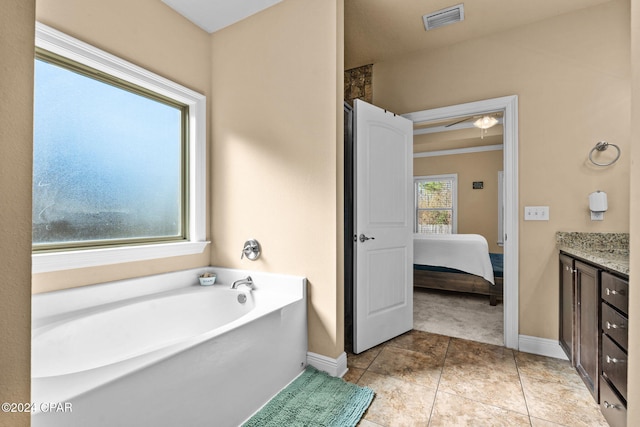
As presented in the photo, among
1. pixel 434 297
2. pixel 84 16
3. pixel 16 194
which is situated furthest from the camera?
pixel 434 297

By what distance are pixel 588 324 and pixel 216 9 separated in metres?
3.21

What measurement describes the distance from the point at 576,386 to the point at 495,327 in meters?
0.98

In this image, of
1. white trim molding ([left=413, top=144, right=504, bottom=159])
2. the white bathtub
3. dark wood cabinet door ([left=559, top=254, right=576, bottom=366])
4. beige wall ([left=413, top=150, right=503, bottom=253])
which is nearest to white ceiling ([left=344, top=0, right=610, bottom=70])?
dark wood cabinet door ([left=559, top=254, right=576, bottom=366])

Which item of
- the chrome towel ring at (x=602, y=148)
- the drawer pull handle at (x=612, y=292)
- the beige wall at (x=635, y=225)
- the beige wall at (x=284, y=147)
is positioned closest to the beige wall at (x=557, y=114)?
the chrome towel ring at (x=602, y=148)

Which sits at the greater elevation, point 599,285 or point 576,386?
point 599,285

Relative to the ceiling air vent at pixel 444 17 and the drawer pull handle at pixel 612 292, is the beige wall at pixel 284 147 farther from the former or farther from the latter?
the drawer pull handle at pixel 612 292

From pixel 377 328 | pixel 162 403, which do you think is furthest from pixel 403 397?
pixel 162 403

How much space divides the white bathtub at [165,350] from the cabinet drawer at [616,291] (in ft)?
5.30

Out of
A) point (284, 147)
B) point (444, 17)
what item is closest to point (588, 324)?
point (284, 147)

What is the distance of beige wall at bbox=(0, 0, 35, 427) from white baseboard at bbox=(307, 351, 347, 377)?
1645mm

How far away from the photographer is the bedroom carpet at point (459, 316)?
2.72m

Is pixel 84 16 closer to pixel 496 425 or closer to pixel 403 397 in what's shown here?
pixel 403 397

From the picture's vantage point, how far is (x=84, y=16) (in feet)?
5.65

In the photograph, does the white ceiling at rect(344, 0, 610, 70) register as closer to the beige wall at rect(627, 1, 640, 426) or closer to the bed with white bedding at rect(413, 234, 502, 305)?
the beige wall at rect(627, 1, 640, 426)
